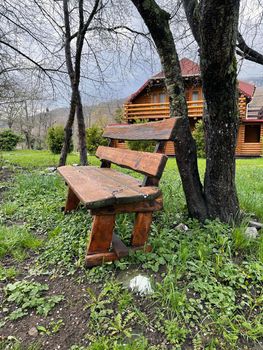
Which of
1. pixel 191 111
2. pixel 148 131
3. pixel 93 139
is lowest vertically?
pixel 93 139

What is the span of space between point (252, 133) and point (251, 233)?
829 inches

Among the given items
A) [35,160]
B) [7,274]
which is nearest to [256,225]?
[7,274]

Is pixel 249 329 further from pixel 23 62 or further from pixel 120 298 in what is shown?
pixel 23 62

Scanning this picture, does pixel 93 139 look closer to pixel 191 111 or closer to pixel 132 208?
pixel 191 111

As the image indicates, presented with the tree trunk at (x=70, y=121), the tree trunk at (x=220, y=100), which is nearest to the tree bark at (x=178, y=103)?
the tree trunk at (x=220, y=100)

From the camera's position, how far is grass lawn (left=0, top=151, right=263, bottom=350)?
1.48 meters

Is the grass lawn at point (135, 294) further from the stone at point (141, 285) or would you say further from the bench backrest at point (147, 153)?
the bench backrest at point (147, 153)

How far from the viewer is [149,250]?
2215mm

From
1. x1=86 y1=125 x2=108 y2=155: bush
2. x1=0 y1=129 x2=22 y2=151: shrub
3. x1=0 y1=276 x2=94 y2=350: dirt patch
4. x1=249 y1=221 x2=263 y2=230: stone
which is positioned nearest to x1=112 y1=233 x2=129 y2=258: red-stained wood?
x1=0 y1=276 x2=94 y2=350: dirt patch

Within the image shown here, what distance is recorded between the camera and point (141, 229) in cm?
218

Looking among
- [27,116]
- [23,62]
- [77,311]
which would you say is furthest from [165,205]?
[27,116]

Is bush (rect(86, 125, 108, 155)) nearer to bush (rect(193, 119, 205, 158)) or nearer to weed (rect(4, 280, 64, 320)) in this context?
bush (rect(193, 119, 205, 158))

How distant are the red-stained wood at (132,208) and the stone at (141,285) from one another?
499 millimetres

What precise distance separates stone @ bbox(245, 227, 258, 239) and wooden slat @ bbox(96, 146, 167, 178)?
42.0 inches
